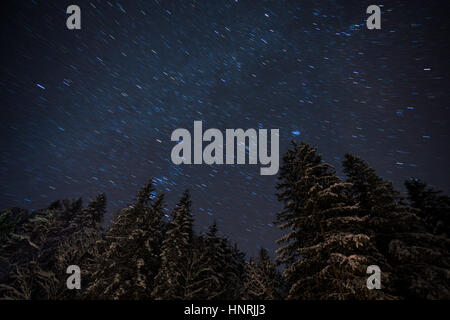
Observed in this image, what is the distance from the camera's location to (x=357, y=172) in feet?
43.1

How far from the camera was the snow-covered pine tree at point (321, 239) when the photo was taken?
8.30 metres

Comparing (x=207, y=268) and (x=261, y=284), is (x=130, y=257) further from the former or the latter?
(x=261, y=284)

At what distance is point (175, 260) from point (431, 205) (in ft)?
62.8

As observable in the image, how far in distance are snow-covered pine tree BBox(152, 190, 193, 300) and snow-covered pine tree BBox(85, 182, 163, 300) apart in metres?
1.02

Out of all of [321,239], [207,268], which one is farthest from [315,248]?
[207,268]

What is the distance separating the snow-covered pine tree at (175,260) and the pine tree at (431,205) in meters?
16.7

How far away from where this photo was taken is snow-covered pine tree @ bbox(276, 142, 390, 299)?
830 centimetres

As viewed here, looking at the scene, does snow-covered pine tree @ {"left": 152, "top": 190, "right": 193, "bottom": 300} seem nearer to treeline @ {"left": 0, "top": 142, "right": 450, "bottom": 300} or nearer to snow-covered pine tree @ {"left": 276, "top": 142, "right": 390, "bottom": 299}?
treeline @ {"left": 0, "top": 142, "right": 450, "bottom": 300}

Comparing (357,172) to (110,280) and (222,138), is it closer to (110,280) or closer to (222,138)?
(222,138)

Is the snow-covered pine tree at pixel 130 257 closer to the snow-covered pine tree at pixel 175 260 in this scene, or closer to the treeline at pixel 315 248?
the treeline at pixel 315 248

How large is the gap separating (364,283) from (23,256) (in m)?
43.7
